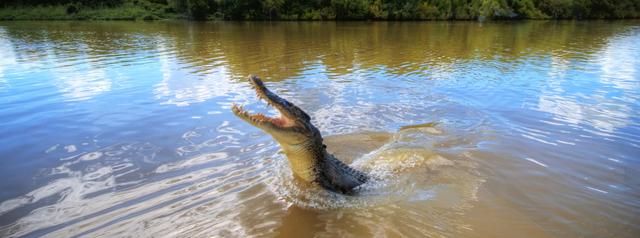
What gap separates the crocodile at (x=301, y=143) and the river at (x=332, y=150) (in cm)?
19

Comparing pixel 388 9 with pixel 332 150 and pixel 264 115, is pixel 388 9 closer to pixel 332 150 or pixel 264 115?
pixel 332 150

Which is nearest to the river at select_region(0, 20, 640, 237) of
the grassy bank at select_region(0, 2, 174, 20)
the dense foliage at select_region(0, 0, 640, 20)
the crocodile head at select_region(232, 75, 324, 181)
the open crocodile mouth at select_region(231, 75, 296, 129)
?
the crocodile head at select_region(232, 75, 324, 181)

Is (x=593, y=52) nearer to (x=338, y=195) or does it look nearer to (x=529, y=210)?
(x=529, y=210)

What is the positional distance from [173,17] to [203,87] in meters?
47.3

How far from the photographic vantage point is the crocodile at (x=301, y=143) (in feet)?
14.0

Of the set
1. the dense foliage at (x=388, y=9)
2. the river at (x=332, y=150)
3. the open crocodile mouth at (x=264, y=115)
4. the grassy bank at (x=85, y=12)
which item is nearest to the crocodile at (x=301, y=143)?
the open crocodile mouth at (x=264, y=115)

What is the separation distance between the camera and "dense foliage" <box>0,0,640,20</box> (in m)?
50.8

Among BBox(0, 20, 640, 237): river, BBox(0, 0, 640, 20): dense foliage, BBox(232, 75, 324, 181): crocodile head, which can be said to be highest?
BBox(0, 0, 640, 20): dense foliage

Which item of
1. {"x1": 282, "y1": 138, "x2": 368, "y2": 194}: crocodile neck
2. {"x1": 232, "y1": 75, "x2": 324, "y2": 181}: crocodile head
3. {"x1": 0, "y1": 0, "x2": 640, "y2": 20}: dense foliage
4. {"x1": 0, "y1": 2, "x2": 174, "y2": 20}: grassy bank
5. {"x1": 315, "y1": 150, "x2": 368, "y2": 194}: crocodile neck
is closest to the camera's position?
{"x1": 232, "y1": 75, "x2": 324, "y2": 181}: crocodile head

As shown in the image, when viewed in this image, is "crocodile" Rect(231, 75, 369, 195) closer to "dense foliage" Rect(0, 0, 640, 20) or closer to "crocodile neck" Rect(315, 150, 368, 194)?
"crocodile neck" Rect(315, 150, 368, 194)

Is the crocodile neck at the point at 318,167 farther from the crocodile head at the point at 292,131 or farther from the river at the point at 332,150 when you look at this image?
the river at the point at 332,150

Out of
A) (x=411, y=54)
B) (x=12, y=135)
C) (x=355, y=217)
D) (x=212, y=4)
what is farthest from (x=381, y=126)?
(x=212, y=4)

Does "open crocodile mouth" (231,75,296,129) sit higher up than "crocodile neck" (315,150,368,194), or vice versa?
"open crocodile mouth" (231,75,296,129)

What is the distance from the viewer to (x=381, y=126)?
7719 mm
